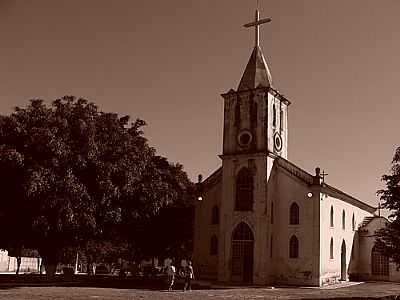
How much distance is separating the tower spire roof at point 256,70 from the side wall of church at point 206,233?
877 cm

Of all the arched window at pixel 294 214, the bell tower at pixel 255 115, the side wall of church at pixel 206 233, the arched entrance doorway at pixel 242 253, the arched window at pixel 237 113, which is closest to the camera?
the arched entrance doorway at pixel 242 253

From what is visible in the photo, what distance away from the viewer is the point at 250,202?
3962 cm

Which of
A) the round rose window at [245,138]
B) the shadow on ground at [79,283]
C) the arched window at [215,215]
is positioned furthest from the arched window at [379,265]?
the shadow on ground at [79,283]

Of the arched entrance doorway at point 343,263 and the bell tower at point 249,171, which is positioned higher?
the bell tower at point 249,171

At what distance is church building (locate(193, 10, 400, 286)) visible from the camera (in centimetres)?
3872

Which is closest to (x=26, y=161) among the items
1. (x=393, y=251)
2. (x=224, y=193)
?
(x=224, y=193)

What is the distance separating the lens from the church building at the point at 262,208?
38719 mm

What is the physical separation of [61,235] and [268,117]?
60.4ft

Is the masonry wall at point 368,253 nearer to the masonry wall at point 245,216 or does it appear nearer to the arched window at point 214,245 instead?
the masonry wall at point 245,216

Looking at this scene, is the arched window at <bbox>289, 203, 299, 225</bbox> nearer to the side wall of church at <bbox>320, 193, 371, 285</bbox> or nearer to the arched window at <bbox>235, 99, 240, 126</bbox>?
the side wall of church at <bbox>320, 193, 371, 285</bbox>

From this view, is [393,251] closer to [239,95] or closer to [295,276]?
[295,276]

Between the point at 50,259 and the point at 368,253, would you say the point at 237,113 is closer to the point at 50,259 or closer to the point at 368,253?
the point at 50,259

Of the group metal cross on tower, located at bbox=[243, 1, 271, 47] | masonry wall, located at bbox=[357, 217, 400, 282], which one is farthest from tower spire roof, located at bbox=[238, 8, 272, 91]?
masonry wall, located at bbox=[357, 217, 400, 282]

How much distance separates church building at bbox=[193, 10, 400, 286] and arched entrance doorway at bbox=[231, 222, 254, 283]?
0.08 m
